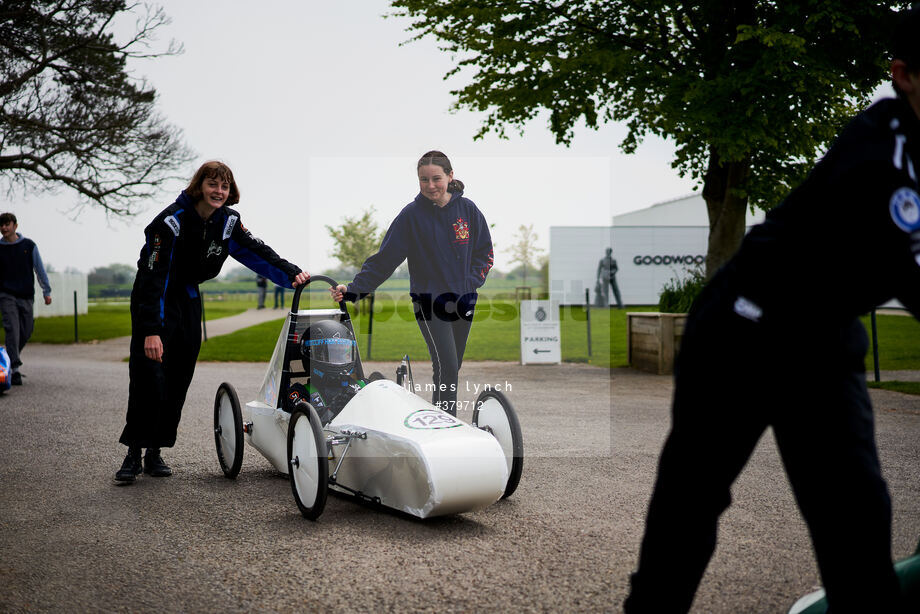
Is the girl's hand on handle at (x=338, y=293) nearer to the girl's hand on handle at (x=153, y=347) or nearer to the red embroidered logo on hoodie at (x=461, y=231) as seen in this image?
the red embroidered logo on hoodie at (x=461, y=231)

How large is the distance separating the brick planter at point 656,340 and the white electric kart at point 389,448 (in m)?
7.68

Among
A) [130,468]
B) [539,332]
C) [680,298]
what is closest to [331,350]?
[130,468]

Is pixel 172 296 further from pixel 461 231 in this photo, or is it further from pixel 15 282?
pixel 15 282

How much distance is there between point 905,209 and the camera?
66.5 inches

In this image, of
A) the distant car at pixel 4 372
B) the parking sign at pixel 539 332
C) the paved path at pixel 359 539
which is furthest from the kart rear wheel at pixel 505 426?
the parking sign at pixel 539 332

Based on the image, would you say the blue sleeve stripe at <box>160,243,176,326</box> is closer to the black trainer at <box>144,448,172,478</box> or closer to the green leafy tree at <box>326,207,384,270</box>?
the black trainer at <box>144,448,172,478</box>

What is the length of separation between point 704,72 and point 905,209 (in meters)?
13.2

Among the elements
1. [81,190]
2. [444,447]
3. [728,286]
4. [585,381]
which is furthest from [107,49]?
[728,286]

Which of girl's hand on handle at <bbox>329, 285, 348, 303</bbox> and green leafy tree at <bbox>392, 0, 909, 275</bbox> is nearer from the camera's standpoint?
girl's hand on handle at <bbox>329, 285, 348, 303</bbox>

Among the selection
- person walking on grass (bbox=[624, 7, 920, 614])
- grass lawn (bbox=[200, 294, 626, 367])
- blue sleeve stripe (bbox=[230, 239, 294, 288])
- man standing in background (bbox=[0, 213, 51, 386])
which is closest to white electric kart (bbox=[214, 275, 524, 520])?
blue sleeve stripe (bbox=[230, 239, 294, 288])

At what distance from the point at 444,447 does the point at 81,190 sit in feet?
72.9

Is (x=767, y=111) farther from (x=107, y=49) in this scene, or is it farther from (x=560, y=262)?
(x=560, y=262)

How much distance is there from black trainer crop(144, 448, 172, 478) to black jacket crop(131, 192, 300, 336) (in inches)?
36.6

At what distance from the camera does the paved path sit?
3225 millimetres
